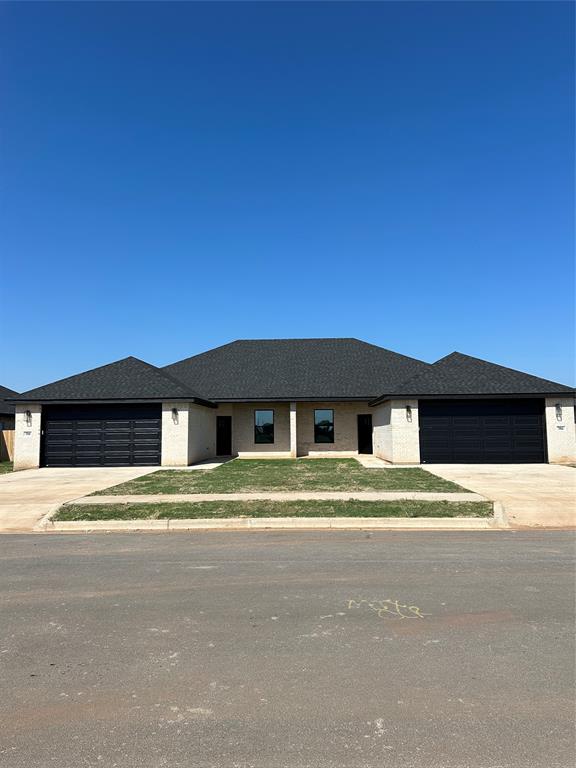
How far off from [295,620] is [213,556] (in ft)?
9.14

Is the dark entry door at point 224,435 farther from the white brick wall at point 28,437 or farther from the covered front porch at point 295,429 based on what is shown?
the white brick wall at point 28,437

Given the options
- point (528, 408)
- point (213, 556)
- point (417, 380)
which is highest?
point (417, 380)

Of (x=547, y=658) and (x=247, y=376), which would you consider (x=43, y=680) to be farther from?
(x=247, y=376)

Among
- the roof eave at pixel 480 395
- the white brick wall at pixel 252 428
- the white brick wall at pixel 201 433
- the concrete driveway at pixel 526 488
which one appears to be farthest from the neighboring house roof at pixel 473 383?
the white brick wall at pixel 201 433

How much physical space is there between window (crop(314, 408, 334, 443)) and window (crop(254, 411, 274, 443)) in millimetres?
2547

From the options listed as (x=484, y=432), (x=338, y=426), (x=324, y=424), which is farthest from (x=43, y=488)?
(x=484, y=432)

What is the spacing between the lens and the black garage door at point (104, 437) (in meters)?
22.1

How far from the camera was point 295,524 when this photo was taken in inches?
376

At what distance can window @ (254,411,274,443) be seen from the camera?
27.9 meters

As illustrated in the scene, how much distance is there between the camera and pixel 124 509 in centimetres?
1079

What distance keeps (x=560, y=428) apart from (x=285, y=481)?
45.3 feet

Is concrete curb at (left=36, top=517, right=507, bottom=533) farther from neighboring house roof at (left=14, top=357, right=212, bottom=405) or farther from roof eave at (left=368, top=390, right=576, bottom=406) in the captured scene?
roof eave at (left=368, top=390, right=576, bottom=406)

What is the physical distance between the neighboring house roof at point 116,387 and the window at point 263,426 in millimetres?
4088

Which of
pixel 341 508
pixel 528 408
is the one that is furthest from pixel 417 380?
pixel 341 508
